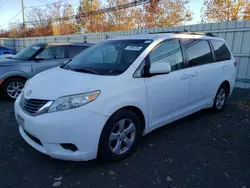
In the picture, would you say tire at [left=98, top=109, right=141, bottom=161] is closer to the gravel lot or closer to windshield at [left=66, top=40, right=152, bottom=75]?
the gravel lot

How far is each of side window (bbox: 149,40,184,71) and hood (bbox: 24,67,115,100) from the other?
0.89m

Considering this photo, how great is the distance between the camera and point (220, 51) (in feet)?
14.2

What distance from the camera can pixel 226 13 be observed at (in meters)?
18.4

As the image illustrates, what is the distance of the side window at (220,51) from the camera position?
419 centimetres

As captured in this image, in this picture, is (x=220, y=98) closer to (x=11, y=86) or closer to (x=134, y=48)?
(x=134, y=48)

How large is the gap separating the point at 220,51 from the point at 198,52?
96cm

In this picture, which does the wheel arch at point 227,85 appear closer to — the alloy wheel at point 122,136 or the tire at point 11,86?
the alloy wheel at point 122,136

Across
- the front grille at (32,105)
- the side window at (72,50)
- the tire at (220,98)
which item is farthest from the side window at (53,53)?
the tire at (220,98)

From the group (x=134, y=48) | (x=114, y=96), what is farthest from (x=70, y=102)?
(x=134, y=48)

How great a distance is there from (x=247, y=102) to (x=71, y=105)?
Answer: 518cm

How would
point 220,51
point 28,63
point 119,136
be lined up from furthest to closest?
point 28,63 → point 220,51 → point 119,136

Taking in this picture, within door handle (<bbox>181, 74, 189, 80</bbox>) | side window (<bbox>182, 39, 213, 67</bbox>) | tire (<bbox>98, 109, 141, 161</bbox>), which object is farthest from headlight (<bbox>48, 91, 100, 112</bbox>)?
side window (<bbox>182, 39, 213, 67</bbox>)

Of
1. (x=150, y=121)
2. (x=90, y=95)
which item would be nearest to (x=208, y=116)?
(x=150, y=121)

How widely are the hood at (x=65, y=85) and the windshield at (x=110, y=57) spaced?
0.21 metres
